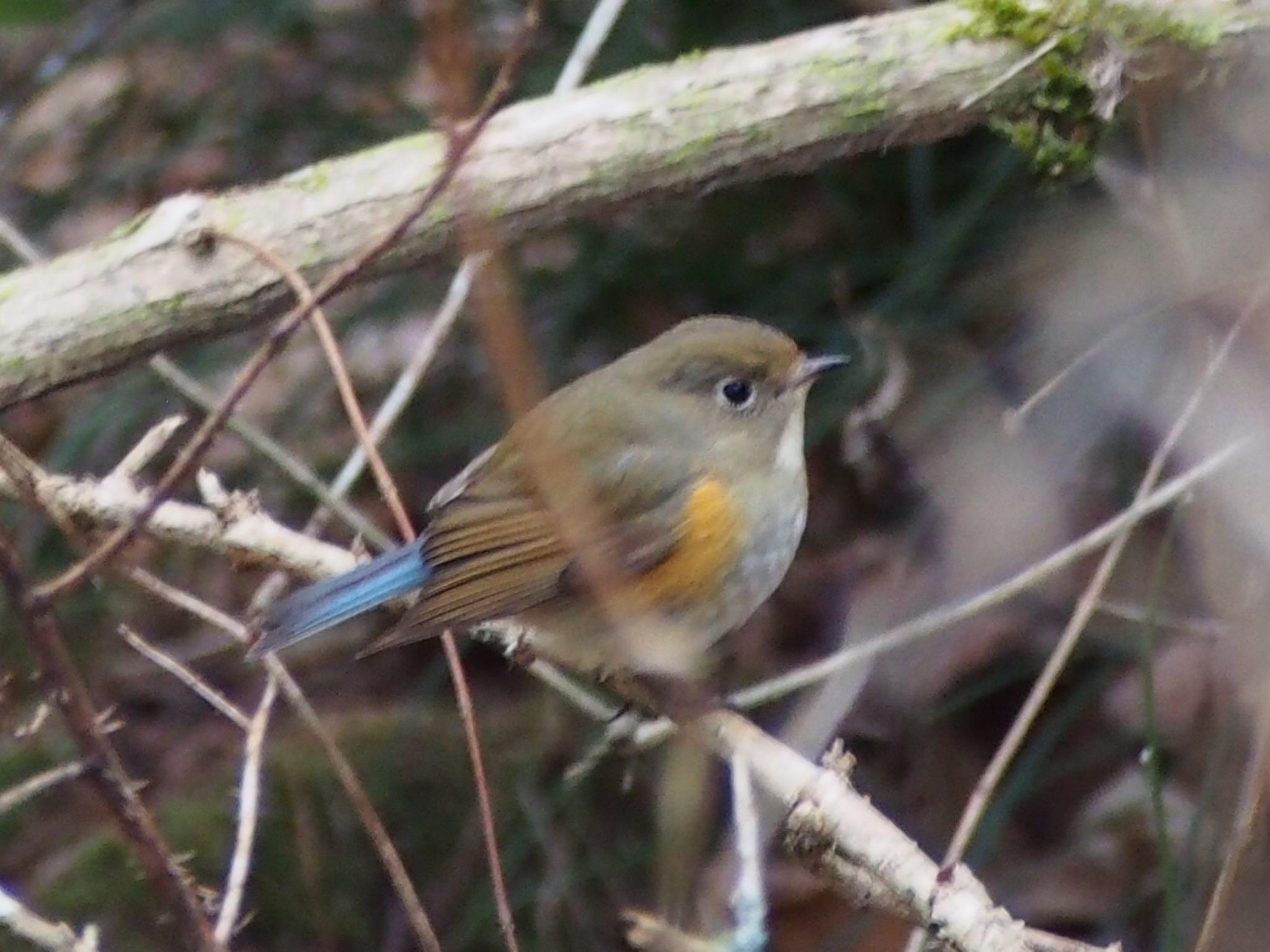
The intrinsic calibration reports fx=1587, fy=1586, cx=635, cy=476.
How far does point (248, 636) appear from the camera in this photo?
218cm

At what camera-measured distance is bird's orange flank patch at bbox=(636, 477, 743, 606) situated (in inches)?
93.9

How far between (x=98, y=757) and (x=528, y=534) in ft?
4.24

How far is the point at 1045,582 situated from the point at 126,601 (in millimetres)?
1917

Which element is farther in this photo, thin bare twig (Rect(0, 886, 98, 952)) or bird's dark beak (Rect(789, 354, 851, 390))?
bird's dark beak (Rect(789, 354, 851, 390))

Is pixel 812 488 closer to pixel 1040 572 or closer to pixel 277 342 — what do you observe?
pixel 1040 572

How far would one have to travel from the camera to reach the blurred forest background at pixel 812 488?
2660mm

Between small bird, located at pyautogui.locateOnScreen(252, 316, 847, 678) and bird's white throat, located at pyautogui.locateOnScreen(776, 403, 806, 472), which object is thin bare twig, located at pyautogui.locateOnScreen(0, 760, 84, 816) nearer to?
small bird, located at pyautogui.locateOnScreen(252, 316, 847, 678)

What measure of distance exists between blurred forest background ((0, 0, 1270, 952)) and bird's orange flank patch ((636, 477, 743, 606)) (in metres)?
0.27

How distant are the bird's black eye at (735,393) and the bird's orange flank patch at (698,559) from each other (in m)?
0.19

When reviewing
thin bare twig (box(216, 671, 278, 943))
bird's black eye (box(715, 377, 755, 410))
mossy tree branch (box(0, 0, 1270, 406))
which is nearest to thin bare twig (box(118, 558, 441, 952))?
thin bare twig (box(216, 671, 278, 943))

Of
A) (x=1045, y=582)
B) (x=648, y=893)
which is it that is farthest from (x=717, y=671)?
(x=1045, y=582)

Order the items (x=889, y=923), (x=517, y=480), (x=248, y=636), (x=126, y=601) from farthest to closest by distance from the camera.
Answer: (x=126, y=601)
(x=889, y=923)
(x=517, y=480)
(x=248, y=636)

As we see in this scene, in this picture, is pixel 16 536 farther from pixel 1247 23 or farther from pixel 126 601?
pixel 1247 23

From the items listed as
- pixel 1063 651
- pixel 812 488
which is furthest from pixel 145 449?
pixel 812 488
